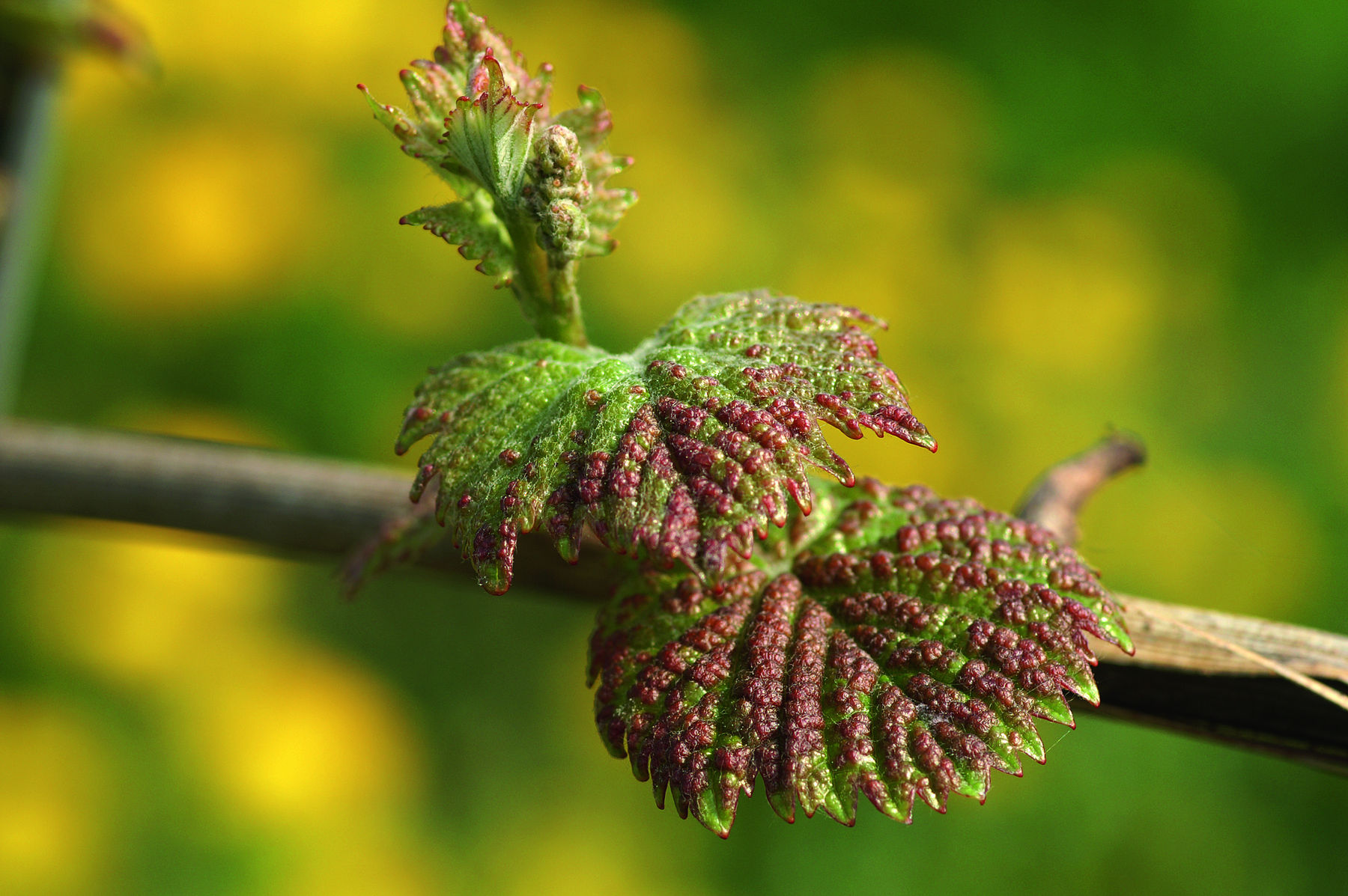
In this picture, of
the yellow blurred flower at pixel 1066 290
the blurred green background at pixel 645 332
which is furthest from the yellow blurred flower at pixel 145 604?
the yellow blurred flower at pixel 1066 290

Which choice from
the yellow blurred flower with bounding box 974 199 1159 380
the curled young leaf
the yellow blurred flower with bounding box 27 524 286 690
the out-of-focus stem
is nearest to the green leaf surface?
the curled young leaf

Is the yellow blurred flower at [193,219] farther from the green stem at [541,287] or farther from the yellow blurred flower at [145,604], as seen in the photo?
the green stem at [541,287]

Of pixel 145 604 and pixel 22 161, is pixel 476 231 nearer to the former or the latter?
pixel 22 161

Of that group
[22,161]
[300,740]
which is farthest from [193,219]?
[300,740]

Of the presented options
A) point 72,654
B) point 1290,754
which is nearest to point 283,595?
point 72,654

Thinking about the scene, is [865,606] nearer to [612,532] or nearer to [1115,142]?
[612,532]

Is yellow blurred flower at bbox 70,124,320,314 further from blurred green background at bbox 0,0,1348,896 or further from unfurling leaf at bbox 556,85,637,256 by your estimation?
unfurling leaf at bbox 556,85,637,256
